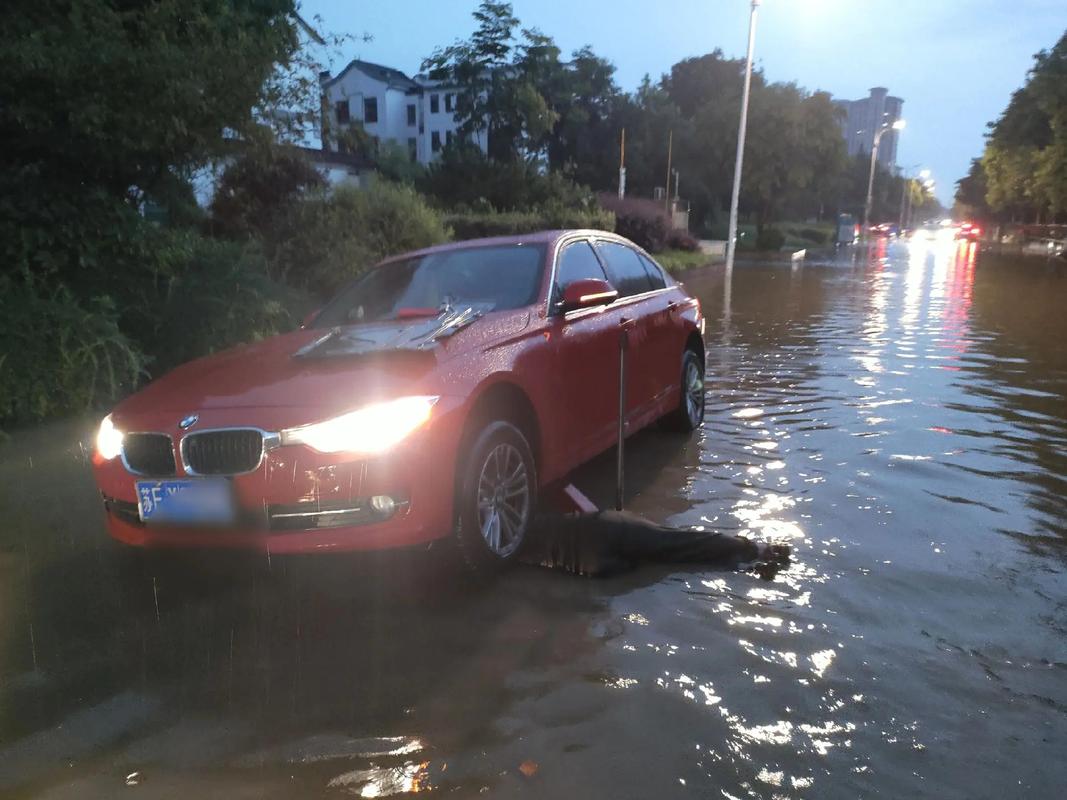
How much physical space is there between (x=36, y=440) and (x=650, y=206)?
27057 millimetres

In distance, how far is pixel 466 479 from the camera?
3.90 meters

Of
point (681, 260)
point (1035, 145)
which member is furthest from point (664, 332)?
point (1035, 145)

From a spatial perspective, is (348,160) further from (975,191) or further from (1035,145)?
(975,191)

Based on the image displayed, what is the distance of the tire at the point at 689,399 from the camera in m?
7.02

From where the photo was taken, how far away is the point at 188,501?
145 inches

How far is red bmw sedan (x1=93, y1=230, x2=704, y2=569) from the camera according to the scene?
363cm

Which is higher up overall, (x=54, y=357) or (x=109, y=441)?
(x=109, y=441)

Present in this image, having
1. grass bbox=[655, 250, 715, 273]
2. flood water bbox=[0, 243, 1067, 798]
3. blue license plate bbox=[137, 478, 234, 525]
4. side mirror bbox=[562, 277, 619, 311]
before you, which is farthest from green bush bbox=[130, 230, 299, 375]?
grass bbox=[655, 250, 715, 273]

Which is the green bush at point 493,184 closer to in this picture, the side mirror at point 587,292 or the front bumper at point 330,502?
the side mirror at point 587,292

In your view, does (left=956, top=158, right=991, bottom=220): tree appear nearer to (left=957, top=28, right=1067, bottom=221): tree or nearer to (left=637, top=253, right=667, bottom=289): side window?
(left=957, top=28, right=1067, bottom=221): tree

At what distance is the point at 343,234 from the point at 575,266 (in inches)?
312

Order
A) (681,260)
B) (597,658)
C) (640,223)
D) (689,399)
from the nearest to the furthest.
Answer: (597,658) < (689,399) < (681,260) < (640,223)

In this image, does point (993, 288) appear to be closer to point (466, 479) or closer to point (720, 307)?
point (720, 307)

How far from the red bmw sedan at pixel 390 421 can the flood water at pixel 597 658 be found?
33cm
